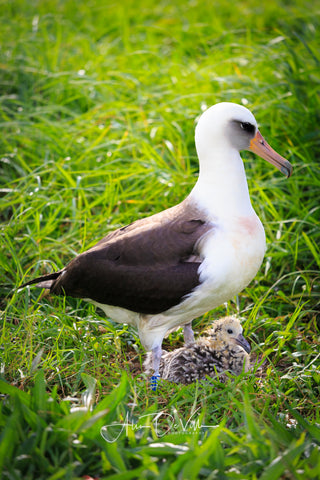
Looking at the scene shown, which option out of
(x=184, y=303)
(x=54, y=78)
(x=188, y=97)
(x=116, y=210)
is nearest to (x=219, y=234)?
(x=184, y=303)

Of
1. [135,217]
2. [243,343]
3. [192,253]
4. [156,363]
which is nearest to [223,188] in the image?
[192,253]

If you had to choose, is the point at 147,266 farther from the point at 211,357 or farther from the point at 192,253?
the point at 211,357

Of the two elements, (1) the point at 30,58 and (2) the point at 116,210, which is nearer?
(2) the point at 116,210

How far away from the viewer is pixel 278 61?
593 centimetres

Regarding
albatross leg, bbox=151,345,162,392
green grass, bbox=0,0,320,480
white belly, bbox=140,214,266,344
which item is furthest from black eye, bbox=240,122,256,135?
albatross leg, bbox=151,345,162,392

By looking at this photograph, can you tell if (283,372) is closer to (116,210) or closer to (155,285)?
(155,285)

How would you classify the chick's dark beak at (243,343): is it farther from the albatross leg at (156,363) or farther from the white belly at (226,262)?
the albatross leg at (156,363)

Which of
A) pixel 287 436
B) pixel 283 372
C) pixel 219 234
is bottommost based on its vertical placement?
pixel 283 372

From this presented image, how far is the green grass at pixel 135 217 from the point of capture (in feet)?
8.43

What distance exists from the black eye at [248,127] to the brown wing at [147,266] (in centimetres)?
55

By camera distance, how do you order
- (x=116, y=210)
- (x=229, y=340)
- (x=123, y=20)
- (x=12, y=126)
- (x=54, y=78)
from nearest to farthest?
(x=229, y=340), (x=116, y=210), (x=12, y=126), (x=54, y=78), (x=123, y=20)

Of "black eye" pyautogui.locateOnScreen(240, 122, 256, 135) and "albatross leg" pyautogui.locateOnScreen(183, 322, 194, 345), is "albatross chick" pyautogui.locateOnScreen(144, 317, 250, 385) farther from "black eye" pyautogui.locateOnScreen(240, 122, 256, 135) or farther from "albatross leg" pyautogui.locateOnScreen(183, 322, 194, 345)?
"black eye" pyautogui.locateOnScreen(240, 122, 256, 135)

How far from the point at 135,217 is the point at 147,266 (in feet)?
4.53

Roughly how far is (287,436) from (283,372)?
1.02 meters
